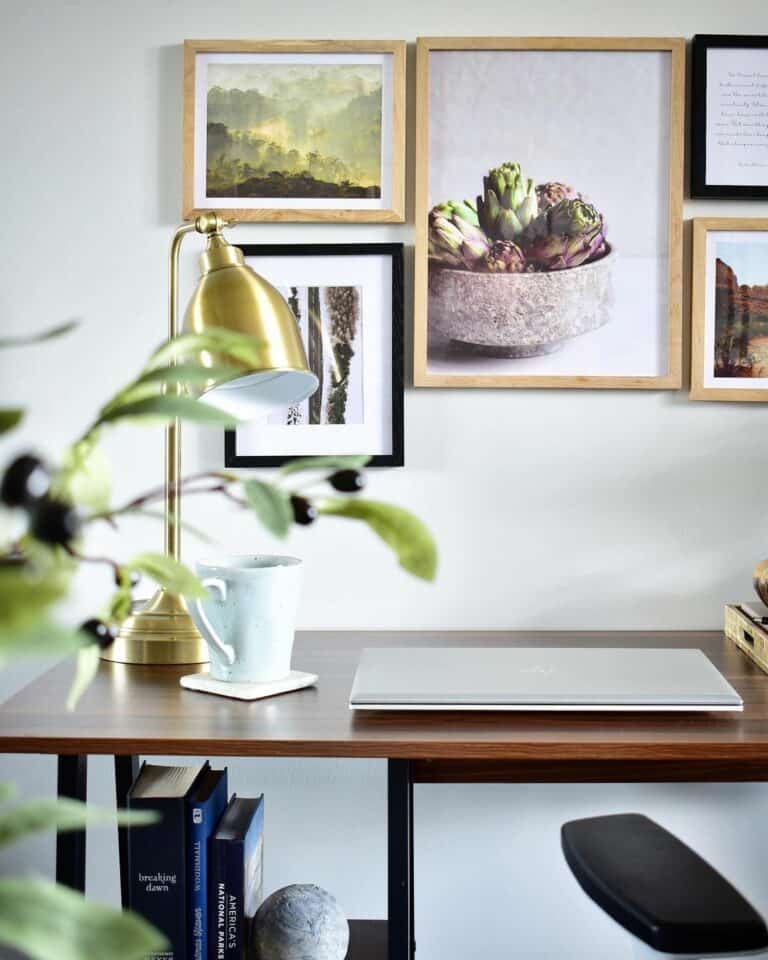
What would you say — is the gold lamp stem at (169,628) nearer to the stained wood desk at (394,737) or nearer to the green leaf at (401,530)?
the stained wood desk at (394,737)

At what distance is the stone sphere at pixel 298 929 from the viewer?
115 cm

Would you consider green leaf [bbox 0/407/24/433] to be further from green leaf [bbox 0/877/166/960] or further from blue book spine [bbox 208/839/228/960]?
blue book spine [bbox 208/839/228/960]

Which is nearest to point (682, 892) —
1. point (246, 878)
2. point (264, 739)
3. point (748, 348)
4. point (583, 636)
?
point (264, 739)

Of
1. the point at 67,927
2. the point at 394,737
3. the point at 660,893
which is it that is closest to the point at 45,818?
the point at 67,927

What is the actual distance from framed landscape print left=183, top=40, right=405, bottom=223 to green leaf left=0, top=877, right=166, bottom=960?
1.35 metres

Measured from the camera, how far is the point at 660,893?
752 mm

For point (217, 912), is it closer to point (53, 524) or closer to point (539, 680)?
point (539, 680)

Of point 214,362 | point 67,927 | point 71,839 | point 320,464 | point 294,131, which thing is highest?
point 294,131

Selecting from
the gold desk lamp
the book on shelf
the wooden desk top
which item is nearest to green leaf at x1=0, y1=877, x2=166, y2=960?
the wooden desk top

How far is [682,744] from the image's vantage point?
3.07 ft

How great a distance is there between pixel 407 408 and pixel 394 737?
66 cm

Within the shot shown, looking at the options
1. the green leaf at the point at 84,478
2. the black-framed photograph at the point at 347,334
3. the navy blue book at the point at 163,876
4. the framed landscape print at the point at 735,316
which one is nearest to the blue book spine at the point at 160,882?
the navy blue book at the point at 163,876

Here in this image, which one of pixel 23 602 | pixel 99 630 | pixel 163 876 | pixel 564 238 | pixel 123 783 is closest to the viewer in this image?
pixel 23 602

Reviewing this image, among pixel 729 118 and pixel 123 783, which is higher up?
pixel 729 118
